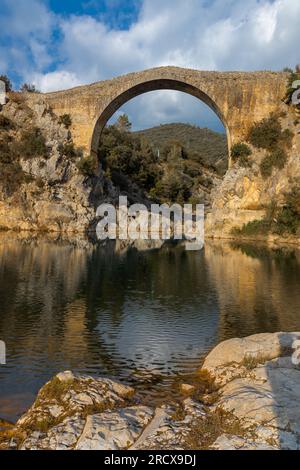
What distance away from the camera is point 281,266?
→ 796 inches

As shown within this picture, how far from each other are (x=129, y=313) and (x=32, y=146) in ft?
94.9

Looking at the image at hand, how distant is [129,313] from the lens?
469 inches

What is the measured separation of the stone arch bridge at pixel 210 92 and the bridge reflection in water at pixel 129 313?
55.6 feet

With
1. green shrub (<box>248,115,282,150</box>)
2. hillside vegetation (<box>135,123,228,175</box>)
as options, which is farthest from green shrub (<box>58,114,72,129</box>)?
hillside vegetation (<box>135,123,228,175</box>)

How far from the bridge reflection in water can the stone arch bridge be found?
16932mm

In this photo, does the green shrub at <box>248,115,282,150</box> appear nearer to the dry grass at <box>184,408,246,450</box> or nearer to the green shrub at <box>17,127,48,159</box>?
the green shrub at <box>17,127,48,159</box>

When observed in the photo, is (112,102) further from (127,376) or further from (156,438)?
(156,438)

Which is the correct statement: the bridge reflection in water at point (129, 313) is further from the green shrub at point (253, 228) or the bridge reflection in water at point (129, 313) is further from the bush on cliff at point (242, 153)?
the bush on cliff at point (242, 153)

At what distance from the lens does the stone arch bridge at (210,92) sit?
35.4 metres

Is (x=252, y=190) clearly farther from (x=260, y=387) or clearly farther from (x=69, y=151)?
(x=260, y=387)

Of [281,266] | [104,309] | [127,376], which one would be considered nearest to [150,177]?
[281,266]

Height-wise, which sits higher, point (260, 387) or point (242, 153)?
point (242, 153)

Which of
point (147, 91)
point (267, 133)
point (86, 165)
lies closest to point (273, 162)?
point (267, 133)

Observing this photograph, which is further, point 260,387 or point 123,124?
point 123,124
